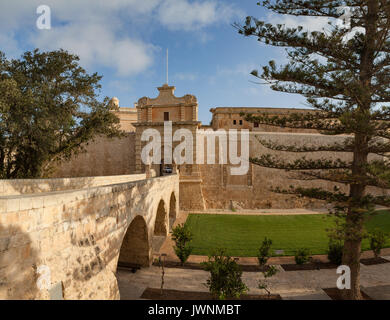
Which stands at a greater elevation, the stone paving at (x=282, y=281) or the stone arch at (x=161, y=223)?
the stone arch at (x=161, y=223)

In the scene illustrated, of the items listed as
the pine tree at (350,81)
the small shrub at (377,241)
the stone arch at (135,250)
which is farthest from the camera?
the small shrub at (377,241)

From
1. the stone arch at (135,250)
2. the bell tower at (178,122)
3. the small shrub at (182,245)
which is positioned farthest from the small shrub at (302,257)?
the bell tower at (178,122)

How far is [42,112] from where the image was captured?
34.3 feet

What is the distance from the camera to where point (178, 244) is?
9.29m

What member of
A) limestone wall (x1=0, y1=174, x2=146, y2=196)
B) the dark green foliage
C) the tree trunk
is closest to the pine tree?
the tree trunk

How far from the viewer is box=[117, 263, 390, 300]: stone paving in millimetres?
7176

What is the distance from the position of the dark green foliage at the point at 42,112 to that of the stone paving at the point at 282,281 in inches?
295

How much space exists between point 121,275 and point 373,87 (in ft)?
31.6

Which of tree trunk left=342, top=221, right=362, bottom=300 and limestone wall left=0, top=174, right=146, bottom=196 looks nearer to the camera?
tree trunk left=342, top=221, right=362, bottom=300

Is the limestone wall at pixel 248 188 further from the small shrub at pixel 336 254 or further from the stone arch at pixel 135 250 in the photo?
the stone arch at pixel 135 250

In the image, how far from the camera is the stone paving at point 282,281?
Result: 7.18m

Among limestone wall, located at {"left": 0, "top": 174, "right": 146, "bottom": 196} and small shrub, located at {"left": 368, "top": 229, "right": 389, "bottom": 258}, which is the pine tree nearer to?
small shrub, located at {"left": 368, "top": 229, "right": 389, "bottom": 258}

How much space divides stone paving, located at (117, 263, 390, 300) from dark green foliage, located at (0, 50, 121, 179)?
295 inches
